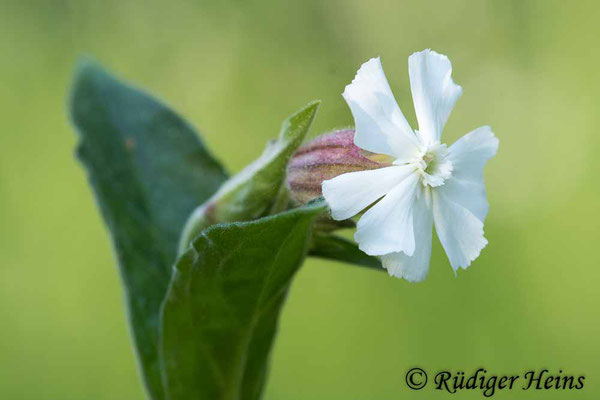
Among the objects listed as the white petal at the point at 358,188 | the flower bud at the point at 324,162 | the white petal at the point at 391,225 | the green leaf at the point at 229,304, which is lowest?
the green leaf at the point at 229,304

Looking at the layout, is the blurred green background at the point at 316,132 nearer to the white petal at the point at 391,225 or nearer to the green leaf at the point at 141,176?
the green leaf at the point at 141,176

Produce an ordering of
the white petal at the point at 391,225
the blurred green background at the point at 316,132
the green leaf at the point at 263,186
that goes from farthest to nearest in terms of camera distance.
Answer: the blurred green background at the point at 316,132 → the green leaf at the point at 263,186 → the white petal at the point at 391,225

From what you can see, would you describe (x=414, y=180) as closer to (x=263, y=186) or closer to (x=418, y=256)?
(x=418, y=256)

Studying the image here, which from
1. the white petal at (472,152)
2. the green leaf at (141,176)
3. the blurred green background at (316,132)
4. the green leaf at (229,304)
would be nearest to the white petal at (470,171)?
the white petal at (472,152)

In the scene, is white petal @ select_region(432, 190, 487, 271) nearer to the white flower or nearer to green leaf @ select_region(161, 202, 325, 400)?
the white flower

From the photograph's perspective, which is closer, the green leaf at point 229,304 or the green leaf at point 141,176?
the green leaf at point 229,304

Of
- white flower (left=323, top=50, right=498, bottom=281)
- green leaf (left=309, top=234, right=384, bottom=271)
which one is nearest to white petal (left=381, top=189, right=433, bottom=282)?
white flower (left=323, top=50, right=498, bottom=281)
